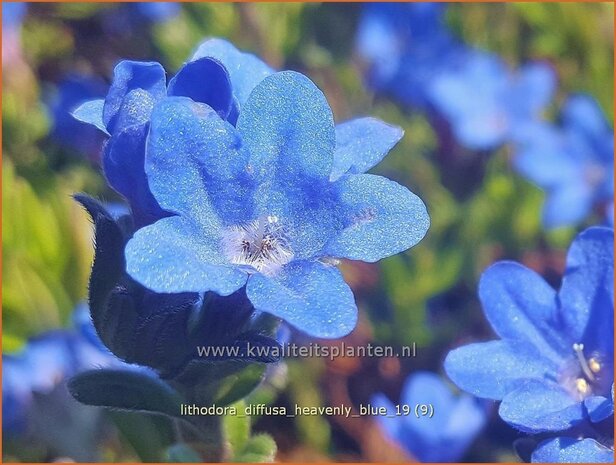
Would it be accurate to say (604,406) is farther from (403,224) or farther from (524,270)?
(403,224)

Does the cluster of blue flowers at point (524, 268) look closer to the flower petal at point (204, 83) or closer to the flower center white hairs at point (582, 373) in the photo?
the flower center white hairs at point (582, 373)

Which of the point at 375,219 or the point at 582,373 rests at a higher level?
the point at 375,219

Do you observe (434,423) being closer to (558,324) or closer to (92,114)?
(558,324)

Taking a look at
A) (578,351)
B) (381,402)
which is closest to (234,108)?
(578,351)

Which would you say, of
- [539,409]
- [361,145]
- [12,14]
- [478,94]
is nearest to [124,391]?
[361,145]

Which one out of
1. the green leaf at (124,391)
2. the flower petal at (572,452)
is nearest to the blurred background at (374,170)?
the green leaf at (124,391)

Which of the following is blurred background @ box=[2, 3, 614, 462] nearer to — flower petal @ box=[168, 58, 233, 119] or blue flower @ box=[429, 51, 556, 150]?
blue flower @ box=[429, 51, 556, 150]
